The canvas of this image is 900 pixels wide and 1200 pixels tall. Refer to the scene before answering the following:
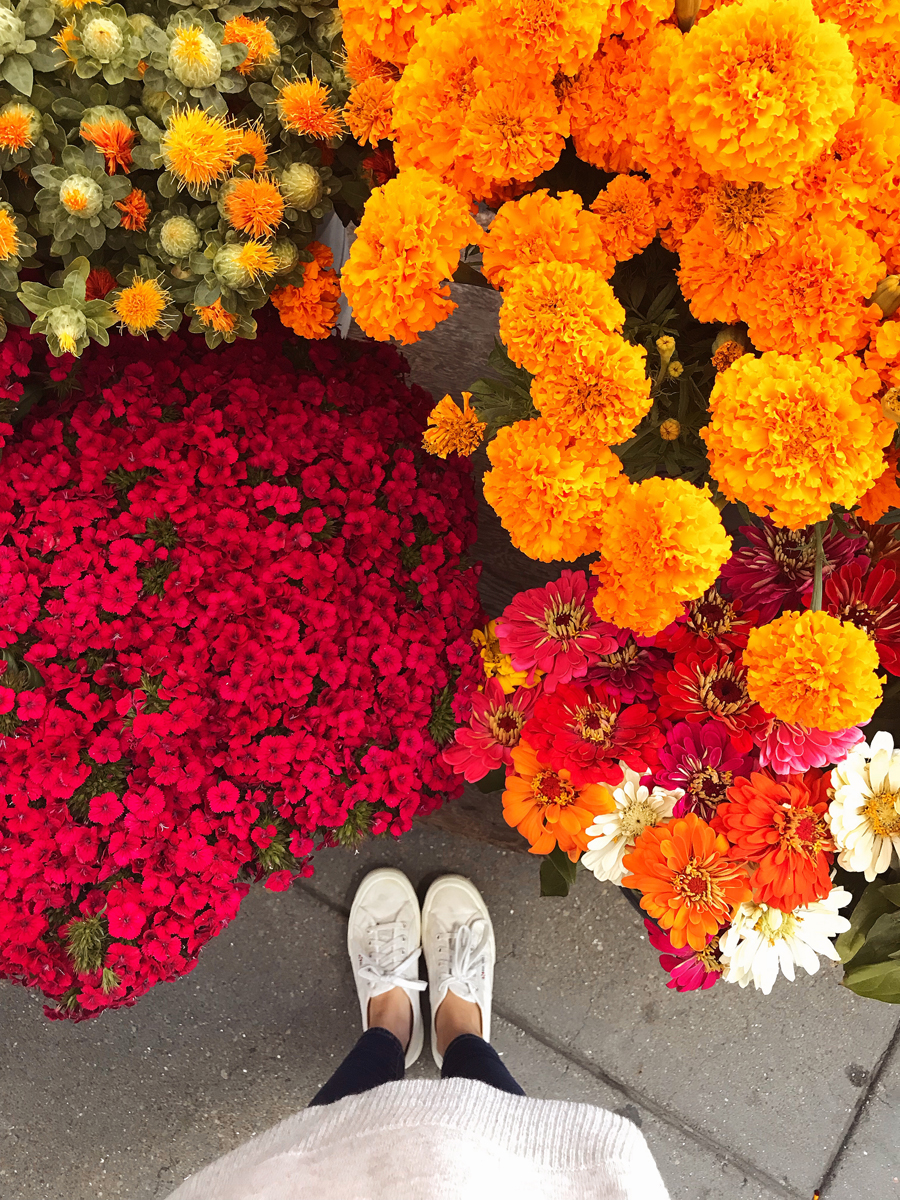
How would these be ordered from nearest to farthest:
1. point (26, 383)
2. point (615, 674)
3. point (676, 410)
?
point (676, 410) < point (615, 674) < point (26, 383)

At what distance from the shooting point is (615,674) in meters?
0.95

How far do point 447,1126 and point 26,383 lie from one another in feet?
3.70

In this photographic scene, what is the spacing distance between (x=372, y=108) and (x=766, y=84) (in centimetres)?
38

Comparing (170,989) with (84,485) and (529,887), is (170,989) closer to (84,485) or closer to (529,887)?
(529,887)

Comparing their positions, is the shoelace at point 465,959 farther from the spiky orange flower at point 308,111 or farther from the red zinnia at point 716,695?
the spiky orange flower at point 308,111

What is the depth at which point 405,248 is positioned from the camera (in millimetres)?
674

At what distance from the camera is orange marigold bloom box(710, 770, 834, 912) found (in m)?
0.77

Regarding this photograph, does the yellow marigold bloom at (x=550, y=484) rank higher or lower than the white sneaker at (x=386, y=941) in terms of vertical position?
higher

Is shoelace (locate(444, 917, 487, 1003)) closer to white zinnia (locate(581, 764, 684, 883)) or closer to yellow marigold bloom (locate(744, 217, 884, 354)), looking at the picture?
white zinnia (locate(581, 764, 684, 883))

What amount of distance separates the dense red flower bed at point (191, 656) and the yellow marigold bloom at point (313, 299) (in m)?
0.14

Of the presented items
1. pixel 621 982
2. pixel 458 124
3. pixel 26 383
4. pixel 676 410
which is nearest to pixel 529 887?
pixel 621 982

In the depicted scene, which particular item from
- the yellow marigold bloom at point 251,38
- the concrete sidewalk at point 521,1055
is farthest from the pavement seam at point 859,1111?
the yellow marigold bloom at point 251,38

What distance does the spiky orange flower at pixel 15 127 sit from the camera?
2.70ft

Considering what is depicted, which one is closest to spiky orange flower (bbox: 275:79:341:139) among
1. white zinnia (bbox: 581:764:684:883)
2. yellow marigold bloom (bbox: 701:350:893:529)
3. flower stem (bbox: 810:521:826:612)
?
yellow marigold bloom (bbox: 701:350:893:529)
